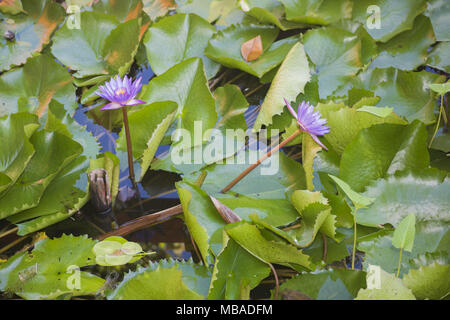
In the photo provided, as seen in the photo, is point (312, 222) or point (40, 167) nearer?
point (312, 222)

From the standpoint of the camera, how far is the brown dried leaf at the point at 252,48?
1100 millimetres

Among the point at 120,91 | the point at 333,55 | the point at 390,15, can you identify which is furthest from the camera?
the point at 390,15

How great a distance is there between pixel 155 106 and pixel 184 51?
0.31 metres

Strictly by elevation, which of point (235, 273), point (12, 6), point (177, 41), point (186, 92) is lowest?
point (235, 273)

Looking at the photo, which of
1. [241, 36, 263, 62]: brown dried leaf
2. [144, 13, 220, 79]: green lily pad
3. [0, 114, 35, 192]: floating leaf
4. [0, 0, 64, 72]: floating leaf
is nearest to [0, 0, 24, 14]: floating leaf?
[0, 0, 64, 72]: floating leaf

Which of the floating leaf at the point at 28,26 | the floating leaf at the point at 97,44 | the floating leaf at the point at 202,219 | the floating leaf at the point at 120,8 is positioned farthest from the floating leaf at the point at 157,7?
the floating leaf at the point at 202,219

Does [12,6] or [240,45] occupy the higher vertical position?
[12,6]

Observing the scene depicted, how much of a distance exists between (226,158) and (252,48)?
39 cm

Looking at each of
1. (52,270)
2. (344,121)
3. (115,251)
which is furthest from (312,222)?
(52,270)

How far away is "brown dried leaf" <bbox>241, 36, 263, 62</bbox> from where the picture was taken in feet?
3.61

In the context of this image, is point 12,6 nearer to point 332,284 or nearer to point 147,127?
point 147,127

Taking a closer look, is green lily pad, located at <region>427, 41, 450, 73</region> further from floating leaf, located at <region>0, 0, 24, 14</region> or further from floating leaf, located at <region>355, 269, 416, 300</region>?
floating leaf, located at <region>0, 0, 24, 14</region>

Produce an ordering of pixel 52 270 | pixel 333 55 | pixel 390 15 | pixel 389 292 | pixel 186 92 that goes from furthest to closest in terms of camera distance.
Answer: pixel 390 15, pixel 333 55, pixel 186 92, pixel 52 270, pixel 389 292

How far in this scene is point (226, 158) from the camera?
2.90ft
